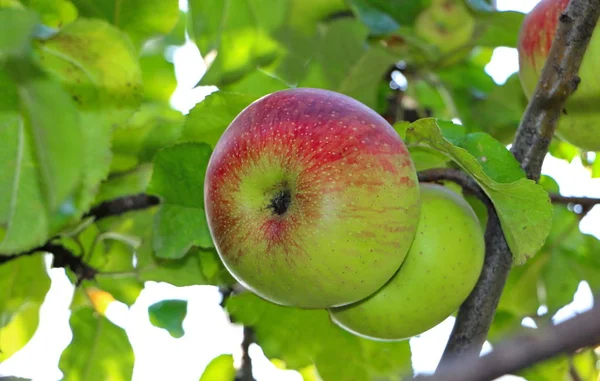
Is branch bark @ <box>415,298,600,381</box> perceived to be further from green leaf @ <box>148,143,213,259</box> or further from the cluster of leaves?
green leaf @ <box>148,143,213,259</box>

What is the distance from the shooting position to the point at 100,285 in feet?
4.85

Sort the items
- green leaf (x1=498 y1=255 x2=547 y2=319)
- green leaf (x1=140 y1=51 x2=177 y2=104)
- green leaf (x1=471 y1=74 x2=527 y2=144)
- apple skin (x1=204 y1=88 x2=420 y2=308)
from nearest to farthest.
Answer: apple skin (x1=204 y1=88 x2=420 y2=308) < green leaf (x1=498 y1=255 x2=547 y2=319) < green leaf (x1=471 y1=74 x2=527 y2=144) < green leaf (x1=140 y1=51 x2=177 y2=104)

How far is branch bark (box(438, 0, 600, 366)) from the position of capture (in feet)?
3.11

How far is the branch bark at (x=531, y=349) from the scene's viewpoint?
0.75 ft

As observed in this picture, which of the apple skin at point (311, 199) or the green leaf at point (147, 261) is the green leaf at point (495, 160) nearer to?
the apple skin at point (311, 199)

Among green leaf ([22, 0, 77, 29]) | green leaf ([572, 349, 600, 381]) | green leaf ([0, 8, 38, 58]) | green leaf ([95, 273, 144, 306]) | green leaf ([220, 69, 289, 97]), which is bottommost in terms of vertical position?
green leaf ([95, 273, 144, 306])

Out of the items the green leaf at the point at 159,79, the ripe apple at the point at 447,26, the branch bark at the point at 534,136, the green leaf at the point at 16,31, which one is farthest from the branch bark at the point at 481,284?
the green leaf at the point at 159,79

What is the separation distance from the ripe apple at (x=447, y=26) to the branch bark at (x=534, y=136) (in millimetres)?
779

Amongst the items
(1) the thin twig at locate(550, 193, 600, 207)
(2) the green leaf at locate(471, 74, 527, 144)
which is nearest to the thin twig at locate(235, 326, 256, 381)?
(1) the thin twig at locate(550, 193, 600, 207)

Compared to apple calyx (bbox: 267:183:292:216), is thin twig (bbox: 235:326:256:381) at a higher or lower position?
lower

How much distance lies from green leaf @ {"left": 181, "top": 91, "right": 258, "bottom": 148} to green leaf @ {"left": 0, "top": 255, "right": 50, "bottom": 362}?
0.53m

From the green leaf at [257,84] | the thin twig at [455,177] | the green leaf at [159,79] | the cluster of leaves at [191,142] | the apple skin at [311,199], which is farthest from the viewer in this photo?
the green leaf at [159,79]

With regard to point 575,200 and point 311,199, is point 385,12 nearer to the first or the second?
point 575,200

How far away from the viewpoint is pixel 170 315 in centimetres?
148
